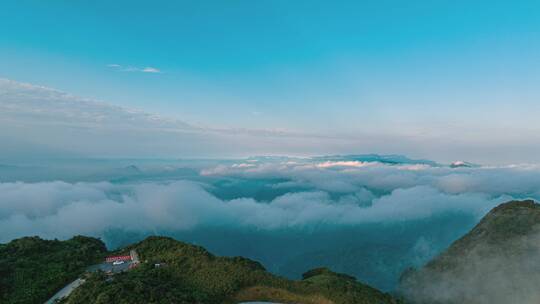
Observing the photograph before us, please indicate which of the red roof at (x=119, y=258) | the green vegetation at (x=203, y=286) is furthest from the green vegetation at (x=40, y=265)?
the green vegetation at (x=203, y=286)

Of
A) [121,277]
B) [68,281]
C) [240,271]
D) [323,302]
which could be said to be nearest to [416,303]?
[323,302]

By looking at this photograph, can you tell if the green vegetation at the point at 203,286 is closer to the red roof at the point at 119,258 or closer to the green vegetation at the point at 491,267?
the red roof at the point at 119,258

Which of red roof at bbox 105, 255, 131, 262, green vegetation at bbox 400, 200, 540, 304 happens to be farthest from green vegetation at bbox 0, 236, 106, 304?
green vegetation at bbox 400, 200, 540, 304

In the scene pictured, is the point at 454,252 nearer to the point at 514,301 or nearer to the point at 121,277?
the point at 514,301

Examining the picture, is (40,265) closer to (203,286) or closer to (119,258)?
(119,258)

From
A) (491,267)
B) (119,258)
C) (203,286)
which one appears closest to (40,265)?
(119,258)

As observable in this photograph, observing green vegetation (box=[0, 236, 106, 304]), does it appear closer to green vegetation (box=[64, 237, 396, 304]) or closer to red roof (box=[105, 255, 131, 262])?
red roof (box=[105, 255, 131, 262])
